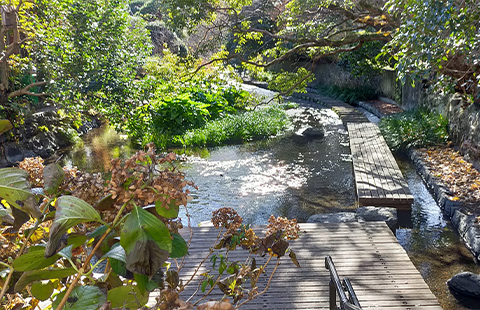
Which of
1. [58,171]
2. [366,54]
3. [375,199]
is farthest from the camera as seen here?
[366,54]

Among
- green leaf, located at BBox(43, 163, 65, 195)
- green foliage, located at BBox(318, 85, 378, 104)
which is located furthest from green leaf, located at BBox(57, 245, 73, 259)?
green foliage, located at BBox(318, 85, 378, 104)

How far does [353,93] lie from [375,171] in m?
11.2

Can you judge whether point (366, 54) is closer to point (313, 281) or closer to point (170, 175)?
point (313, 281)

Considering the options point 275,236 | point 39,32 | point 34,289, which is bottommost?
point 275,236

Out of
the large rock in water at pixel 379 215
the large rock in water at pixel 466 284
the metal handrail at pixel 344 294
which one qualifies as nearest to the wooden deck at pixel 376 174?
the large rock in water at pixel 379 215

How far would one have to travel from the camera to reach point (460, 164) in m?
7.61

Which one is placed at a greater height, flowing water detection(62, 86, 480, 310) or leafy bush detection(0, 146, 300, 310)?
leafy bush detection(0, 146, 300, 310)

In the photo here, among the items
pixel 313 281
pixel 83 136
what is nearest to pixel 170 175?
pixel 313 281

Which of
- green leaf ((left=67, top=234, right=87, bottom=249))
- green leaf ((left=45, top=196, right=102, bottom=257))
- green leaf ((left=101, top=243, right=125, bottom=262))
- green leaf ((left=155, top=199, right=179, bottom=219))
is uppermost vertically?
green leaf ((left=45, top=196, right=102, bottom=257))

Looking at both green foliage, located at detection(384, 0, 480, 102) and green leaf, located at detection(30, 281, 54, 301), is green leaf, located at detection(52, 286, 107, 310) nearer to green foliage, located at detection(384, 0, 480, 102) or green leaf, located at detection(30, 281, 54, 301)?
green leaf, located at detection(30, 281, 54, 301)

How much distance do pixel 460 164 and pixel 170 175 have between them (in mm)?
7985

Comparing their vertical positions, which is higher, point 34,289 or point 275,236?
point 34,289

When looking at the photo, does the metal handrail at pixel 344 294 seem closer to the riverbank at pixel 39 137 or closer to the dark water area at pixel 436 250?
the dark water area at pixel 436 250

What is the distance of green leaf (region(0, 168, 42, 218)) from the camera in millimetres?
748
